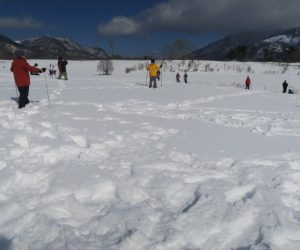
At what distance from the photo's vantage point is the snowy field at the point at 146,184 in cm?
348

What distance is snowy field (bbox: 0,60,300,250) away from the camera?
348cm

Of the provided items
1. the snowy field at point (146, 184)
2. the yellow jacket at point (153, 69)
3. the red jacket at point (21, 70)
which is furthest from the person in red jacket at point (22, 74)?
the yellow jacket at point (153, 69)

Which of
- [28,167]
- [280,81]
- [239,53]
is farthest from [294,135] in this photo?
[239,53]

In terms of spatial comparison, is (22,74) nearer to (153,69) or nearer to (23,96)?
(23,96)

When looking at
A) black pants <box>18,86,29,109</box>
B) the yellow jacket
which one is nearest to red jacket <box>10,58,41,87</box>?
black pants <box>18,86,29,109</box>

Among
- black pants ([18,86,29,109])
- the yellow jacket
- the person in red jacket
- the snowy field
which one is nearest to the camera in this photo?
the snowy field

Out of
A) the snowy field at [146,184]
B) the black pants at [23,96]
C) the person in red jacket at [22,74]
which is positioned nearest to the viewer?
the snowy field at [146,184]

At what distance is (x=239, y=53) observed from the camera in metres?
86.1

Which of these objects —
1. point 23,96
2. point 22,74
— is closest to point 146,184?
point 23,96

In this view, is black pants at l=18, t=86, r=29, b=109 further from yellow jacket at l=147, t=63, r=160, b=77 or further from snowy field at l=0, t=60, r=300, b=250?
yellow jacket at l=147, t=63, r=160, b=77

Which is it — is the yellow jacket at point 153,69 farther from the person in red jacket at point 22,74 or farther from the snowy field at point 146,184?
the snowy field at point 146,184

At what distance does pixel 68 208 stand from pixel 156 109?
24.2 feet

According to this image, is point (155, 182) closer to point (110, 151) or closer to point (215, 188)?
point (215, 188)

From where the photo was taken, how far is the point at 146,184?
4738 millimetres
